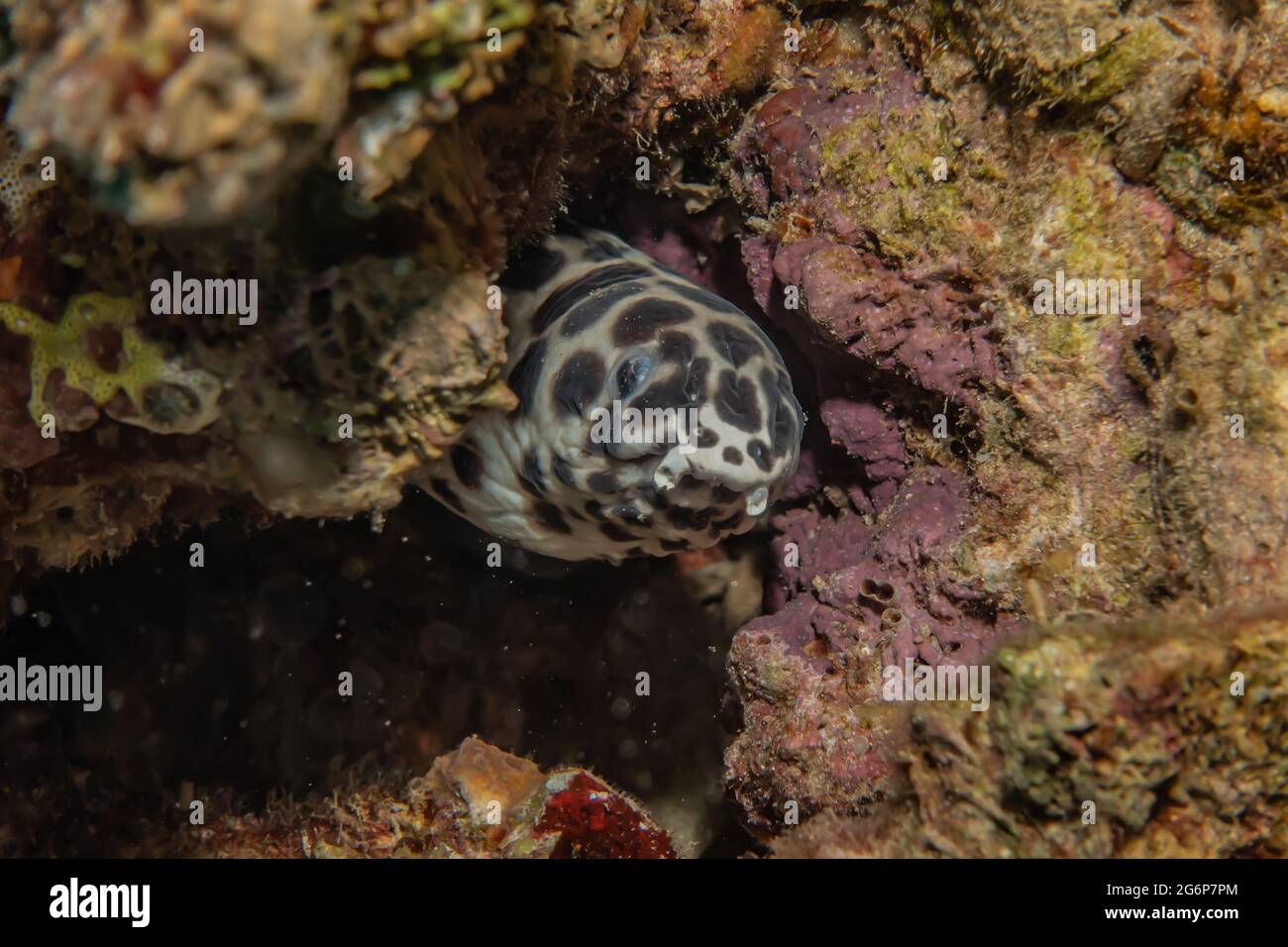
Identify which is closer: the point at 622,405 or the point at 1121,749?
the point at 1121,749

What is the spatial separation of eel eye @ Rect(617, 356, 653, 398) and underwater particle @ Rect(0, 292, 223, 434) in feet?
4.29

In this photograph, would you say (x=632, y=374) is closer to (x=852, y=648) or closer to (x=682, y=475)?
(x=682, y=475)

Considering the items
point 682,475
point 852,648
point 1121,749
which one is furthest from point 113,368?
point 1121,749

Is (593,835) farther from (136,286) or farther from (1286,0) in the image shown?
(1286,0)

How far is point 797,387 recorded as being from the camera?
4.04 metres

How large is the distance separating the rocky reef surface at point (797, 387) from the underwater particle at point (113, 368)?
1 cm

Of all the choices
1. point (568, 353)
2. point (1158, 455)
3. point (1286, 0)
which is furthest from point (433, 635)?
point (1286, 0)

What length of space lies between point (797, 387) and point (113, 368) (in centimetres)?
279

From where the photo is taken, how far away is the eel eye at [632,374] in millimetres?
3014

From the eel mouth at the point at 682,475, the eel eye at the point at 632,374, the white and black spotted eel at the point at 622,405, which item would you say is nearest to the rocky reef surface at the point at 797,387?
the white and black spotted eel at the point at 622,405

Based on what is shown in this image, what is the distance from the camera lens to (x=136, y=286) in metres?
2.50

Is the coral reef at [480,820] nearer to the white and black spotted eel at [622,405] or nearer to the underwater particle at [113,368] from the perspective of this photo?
the white and black spotted eel at [622,405]

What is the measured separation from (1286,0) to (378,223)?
319 cm

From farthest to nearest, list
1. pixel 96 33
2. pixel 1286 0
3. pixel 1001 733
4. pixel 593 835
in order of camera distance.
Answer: pixel 593 835 → pixel 1286 0 → pixel 1001 733 → pixel 96 33
